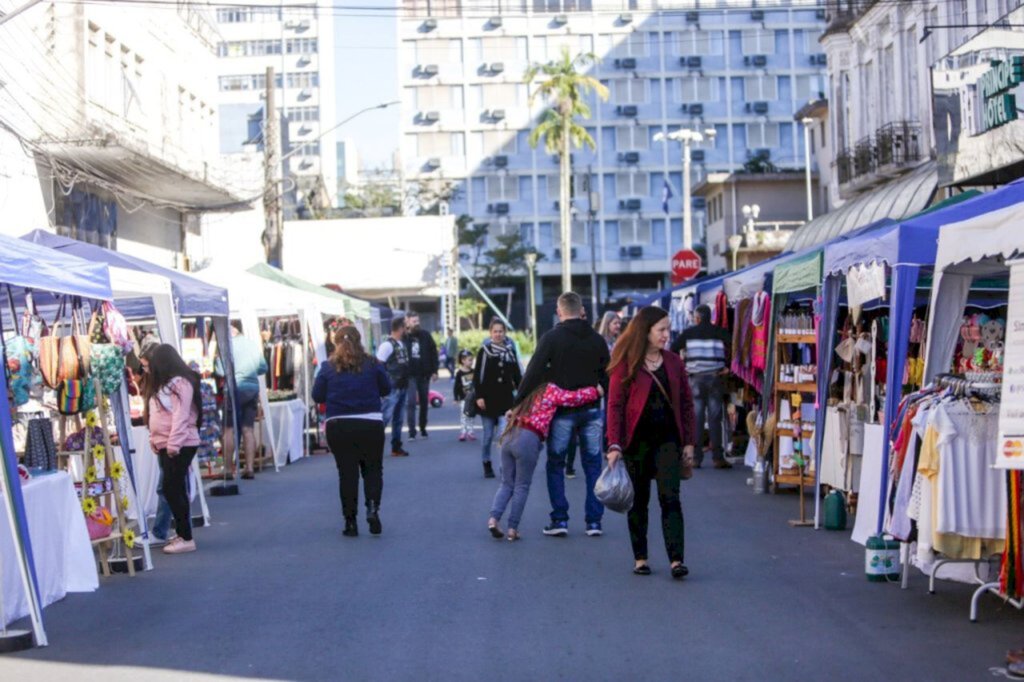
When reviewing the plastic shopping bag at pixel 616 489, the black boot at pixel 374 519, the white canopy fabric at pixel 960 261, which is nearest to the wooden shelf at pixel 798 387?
the black boot at pixel 374 519

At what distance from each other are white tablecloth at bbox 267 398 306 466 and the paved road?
794 centimetres

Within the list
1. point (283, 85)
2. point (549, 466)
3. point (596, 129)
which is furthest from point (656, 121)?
point (549, 466)

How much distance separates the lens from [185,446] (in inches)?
490

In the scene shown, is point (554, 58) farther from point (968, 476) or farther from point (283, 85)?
point (968, 476)

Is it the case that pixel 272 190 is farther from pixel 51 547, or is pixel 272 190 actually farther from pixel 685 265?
pixel 51 547

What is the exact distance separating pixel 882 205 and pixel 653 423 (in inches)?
828

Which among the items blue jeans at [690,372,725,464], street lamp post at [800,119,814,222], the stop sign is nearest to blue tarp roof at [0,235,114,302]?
blue jeans at [690,372,725,464]

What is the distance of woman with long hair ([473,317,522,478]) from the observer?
16.8 meters

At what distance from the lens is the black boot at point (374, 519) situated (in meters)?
13.1

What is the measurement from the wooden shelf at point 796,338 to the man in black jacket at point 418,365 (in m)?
9.73

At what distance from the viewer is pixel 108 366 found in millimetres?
11508

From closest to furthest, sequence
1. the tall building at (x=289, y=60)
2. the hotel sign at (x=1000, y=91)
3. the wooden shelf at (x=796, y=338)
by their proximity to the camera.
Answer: the wooden shelf at (x=796, y=338) → the hotel sign at (x=1000, y=91) → the tall building at (x=289, y=60)

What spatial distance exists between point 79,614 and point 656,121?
81.9m

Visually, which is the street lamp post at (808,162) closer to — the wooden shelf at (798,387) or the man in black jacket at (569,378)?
the wooden shelf at (798,387)
